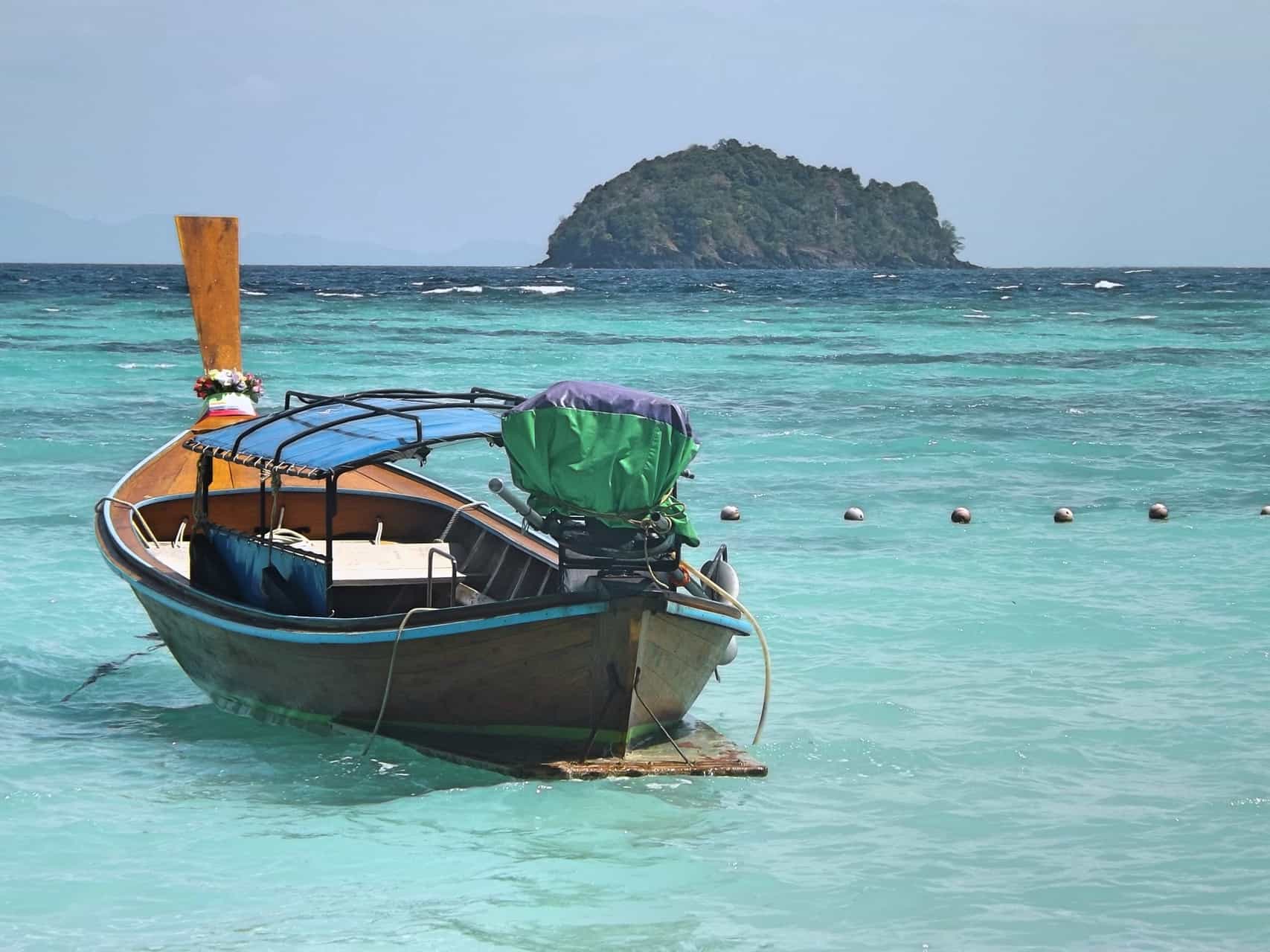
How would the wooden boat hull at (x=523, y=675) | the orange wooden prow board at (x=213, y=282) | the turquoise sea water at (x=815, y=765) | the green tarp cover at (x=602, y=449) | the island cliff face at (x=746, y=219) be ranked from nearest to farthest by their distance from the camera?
the turquoise sea water at (x=815, y=765), the green tarp cover at (x=602, y=449), the wooden boat hull at (x=523, y=675), the orange wooden prow board at (x=213, y=282), the island cliff face at (x=746, y=219)

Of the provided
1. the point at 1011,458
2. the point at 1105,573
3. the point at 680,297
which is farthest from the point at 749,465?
the point at 680,297

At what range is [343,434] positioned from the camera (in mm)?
9203

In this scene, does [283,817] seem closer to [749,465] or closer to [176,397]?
[749,465]

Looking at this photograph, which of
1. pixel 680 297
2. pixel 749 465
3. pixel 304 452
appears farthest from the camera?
pixel 680 297

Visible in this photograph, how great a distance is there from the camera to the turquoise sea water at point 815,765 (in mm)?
7090

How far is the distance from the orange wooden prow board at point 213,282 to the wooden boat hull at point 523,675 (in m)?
5.67

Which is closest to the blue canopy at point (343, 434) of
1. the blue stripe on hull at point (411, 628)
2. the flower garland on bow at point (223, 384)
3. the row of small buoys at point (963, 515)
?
the blue stripe on hull at point (411, 628)

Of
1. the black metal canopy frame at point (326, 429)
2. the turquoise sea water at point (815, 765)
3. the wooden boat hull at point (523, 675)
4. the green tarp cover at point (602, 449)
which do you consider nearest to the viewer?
the turquoise sea water at point (815, 765)

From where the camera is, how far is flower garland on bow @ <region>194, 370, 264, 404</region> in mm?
12180

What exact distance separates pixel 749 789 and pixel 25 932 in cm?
370

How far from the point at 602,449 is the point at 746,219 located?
174690 millimetres

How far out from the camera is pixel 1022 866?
762cm

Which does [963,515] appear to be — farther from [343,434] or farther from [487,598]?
[343,434]

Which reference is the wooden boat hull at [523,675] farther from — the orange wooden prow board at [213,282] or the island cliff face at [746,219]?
the island cliff face at [746,219]
